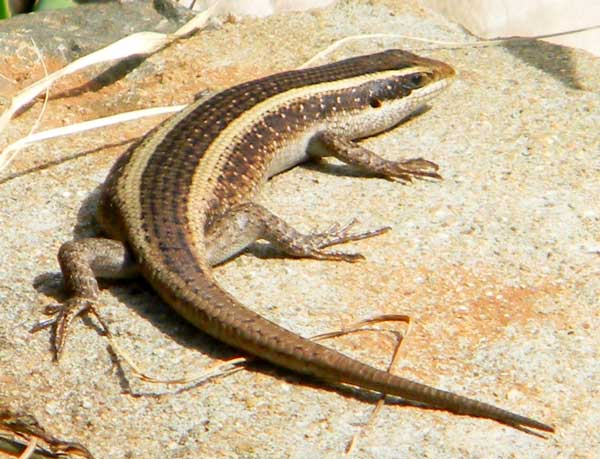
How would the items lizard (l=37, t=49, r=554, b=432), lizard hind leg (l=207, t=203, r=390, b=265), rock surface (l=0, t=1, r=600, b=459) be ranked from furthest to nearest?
lizard hind leg (l=207, t=203, r=390, b=265)
lizard (l=37, t=49, r=554, b=432)
rock surface (l=0, t=1, r=600, b=459)

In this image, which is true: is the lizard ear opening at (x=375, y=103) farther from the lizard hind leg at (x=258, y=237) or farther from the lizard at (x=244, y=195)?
the lizard hind leg at (x=258, y=237)

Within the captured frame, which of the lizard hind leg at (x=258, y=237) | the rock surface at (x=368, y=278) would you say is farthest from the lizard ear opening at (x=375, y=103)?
the lizard hind leg at (x=258, y=237)

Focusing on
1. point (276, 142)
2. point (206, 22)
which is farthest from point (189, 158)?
point (206, 22)

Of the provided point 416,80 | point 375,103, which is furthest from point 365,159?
point 416,80

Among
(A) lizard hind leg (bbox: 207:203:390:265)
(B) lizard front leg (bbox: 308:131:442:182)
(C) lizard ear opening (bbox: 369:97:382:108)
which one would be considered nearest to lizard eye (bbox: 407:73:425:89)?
(C) lizard ear opening (bbox: 369:97:382:108)

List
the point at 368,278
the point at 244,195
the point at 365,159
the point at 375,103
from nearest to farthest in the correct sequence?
1. the point at 368,278
2. the point at 244,195
3. the point at 365,159
4. the point at 375,103

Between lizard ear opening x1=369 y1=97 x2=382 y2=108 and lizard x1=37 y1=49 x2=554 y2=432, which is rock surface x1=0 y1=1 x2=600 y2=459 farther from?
lizard ear opening x1=369 y1=97 x2=382 y2=108

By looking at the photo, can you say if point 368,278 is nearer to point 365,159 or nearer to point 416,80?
point 365,159

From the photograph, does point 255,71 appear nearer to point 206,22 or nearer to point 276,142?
point 206,22
